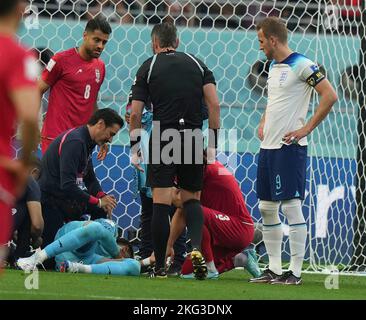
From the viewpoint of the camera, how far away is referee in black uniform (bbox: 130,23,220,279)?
23.4 ft

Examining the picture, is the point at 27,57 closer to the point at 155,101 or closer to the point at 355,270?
the point at 155,101

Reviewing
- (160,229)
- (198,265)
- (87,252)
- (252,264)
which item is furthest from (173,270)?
(198,265)

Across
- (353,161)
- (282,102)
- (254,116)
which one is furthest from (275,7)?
(282,102)

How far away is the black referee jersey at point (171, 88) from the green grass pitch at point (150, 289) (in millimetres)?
1073

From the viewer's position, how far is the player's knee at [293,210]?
718 cm

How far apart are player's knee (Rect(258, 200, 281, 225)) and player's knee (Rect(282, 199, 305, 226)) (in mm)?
63

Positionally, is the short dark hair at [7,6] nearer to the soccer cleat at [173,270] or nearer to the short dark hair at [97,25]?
the soccer cleat at [173,270]

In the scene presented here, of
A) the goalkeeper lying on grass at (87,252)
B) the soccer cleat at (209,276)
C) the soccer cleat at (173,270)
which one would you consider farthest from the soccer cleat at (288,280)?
the goalkeeper lying on grass at (87,252)

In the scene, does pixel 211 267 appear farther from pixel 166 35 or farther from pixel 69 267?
pixel 166 35

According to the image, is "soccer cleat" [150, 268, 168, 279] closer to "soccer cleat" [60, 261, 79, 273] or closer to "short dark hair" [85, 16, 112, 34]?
"soccer cleat" [60, 261, 79, 273]

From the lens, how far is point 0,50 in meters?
3.11

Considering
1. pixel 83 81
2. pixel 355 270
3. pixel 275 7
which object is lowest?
pixel 355 270

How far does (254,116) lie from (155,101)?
3402mm
